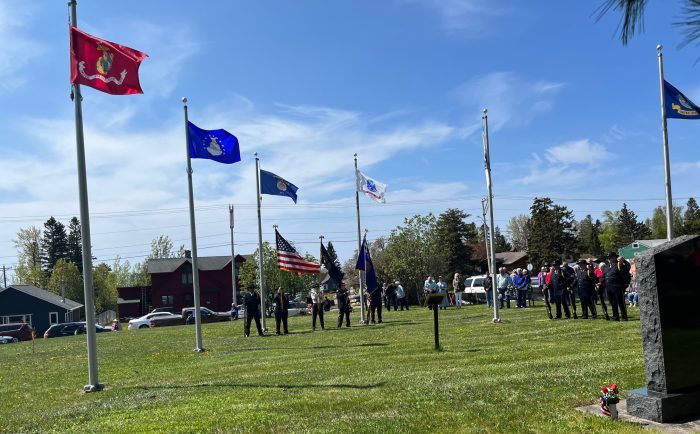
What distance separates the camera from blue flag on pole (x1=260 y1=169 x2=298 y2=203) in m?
26.9

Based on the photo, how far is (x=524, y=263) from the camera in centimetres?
9831

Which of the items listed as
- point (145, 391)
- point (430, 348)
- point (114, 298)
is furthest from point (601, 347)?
point (114, 298)

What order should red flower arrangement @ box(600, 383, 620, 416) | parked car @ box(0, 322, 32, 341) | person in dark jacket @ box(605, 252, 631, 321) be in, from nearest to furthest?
red flower arrangement @ box(600, 383, 620, 416) < person in dark jacket @ box(605, 252, 631, 321) < parked car @ box(0, 322, 32, 341)

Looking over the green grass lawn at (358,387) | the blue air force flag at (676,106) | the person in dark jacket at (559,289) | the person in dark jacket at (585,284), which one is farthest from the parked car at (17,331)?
the blue air force flag at (676,106)

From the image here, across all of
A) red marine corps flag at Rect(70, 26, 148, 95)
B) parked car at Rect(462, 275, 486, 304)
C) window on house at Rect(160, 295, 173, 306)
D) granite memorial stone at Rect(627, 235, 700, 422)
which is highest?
red marine corps flag at Rect(70, 26, 148, 95)

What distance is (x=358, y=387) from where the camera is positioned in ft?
31.6

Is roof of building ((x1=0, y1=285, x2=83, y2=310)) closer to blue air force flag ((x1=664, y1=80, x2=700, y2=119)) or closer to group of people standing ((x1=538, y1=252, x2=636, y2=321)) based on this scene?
group of people standing ((x1=538, y1=252, x2=636, y2=321))

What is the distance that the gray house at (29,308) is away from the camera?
2749 inches

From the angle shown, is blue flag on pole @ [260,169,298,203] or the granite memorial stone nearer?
the granite memorial stone

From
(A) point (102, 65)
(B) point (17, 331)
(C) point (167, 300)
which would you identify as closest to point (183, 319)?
(B) point (17, 331)

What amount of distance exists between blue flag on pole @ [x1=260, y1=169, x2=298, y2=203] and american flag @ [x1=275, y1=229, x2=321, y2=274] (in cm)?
230

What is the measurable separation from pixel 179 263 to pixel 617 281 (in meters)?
73.9

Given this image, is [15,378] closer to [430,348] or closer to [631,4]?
[430,348]

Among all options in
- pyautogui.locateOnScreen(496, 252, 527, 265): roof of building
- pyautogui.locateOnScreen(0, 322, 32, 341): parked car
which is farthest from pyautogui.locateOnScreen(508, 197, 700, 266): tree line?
pyautogui.locateOnScreen(0, 322, 32, 341): parked car
